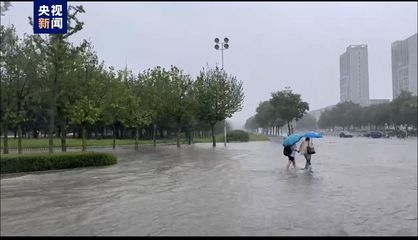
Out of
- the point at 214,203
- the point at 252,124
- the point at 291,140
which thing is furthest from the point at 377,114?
the point at 214,203

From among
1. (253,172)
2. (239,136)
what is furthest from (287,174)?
(239,136)

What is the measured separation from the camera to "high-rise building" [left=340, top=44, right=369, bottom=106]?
19062mm

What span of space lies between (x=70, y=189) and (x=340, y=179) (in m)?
8.42

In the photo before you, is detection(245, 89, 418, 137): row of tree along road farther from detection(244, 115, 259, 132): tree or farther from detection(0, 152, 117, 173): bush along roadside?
detection(0, 152, 117, 173): bush along roadside

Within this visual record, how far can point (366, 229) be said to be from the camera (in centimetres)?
748

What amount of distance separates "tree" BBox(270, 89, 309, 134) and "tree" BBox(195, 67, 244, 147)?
958 inches

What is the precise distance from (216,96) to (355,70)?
963 inches

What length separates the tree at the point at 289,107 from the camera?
6794 cm

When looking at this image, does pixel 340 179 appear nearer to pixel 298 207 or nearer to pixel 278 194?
pixel 278 194

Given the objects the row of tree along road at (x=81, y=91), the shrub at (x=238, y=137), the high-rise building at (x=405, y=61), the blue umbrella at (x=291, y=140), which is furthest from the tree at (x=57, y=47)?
the shrub at (x=238, y=137)

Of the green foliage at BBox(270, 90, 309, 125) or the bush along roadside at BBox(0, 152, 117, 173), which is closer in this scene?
the bush along roadside at BBox(0, 152, 117, 173)

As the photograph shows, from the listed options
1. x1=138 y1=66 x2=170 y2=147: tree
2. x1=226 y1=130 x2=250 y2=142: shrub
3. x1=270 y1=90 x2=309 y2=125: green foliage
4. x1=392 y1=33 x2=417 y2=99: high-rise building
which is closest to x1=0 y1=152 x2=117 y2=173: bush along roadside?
x1=138 y1=66 x2=170 y2=147: tree

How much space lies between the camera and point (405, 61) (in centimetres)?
4359

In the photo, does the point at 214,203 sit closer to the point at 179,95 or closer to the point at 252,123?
the point at 179,95
